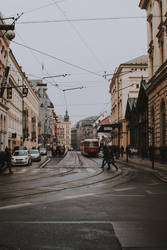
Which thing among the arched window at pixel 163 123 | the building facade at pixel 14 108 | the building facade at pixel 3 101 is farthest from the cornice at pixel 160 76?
the building facade at pixel 14 108

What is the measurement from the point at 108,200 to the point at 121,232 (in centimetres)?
351

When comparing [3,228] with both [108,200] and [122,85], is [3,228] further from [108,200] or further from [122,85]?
[122,85]

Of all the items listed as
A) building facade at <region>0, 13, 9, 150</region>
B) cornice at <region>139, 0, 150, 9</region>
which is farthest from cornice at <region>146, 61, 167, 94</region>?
building facade at <region>0, 13, 9, 150</region>

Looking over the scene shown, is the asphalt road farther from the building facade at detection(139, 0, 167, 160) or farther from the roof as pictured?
the roof

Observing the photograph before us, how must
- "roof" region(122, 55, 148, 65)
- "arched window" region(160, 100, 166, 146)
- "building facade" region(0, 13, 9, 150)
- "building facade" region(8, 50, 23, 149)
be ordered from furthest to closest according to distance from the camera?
1. "roof" region(122, 55, 148, 65)
2. "building facade" region(8, 50, 23, 149)
3. "building facade" region(0, 13, 9, 150)
4. "arched window" region(160, 100, 166, 146)

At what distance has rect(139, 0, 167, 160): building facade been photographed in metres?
26.7

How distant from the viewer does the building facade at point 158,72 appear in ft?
87.7

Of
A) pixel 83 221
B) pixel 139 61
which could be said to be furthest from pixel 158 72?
pixel 139 61

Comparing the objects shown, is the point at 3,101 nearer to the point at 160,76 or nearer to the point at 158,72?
the point at 158,72

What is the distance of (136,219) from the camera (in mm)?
6559

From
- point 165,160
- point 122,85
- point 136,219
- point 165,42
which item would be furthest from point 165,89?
point 122,85

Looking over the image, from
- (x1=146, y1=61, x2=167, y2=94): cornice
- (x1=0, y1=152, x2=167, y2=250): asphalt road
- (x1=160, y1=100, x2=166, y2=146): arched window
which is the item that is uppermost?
(x1=146, y1=61, x2=167, y2=94): cornice

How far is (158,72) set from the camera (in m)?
28.7

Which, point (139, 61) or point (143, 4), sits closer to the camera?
point (143, 4)
